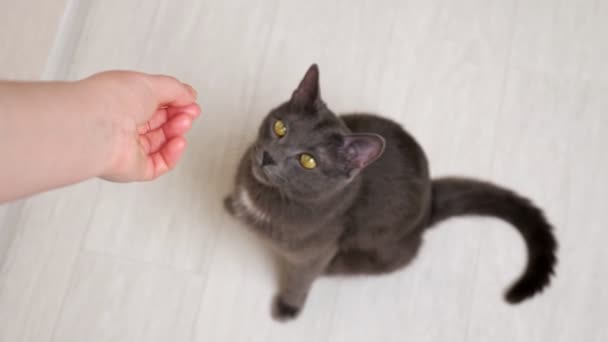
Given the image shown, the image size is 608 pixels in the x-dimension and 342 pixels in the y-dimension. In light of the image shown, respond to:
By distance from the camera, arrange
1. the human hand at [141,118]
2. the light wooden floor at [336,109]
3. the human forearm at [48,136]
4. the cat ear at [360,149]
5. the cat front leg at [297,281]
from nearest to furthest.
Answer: the human forearm at [48,136], the human hand at [141,118], the cat ear at [360,149], the cat front leg at [297,281], the light wooden floor at [336,109]

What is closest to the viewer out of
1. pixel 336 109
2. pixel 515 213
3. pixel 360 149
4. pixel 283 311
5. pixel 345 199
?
pixel 360 149

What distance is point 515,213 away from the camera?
1.25m

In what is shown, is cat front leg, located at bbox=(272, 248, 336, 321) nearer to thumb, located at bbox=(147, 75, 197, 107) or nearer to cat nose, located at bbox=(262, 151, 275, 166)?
cat nose, located at bbox=(262, 151, 275, 166)

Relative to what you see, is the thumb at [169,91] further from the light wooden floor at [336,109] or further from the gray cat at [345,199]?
the light wooden floor at [336,109]

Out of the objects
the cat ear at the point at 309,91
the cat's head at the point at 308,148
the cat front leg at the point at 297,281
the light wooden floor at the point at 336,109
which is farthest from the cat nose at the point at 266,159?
the light wooden floor at the point at 336,109

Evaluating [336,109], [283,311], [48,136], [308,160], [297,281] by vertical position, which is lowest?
[283,311]

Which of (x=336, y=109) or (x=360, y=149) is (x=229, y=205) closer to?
(x=336, y=109)

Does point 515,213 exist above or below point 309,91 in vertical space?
below

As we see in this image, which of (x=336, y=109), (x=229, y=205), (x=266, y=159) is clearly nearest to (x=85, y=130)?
(x=266, y=159)

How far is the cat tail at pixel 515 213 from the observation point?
1.24m

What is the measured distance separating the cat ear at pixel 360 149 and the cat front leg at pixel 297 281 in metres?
0.28

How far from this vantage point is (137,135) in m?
0.87

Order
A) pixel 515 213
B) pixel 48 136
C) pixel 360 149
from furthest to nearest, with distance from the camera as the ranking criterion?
pixel 515 213 → pixel 360 149 → pixel 48 136

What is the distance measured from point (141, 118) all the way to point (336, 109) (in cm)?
79
